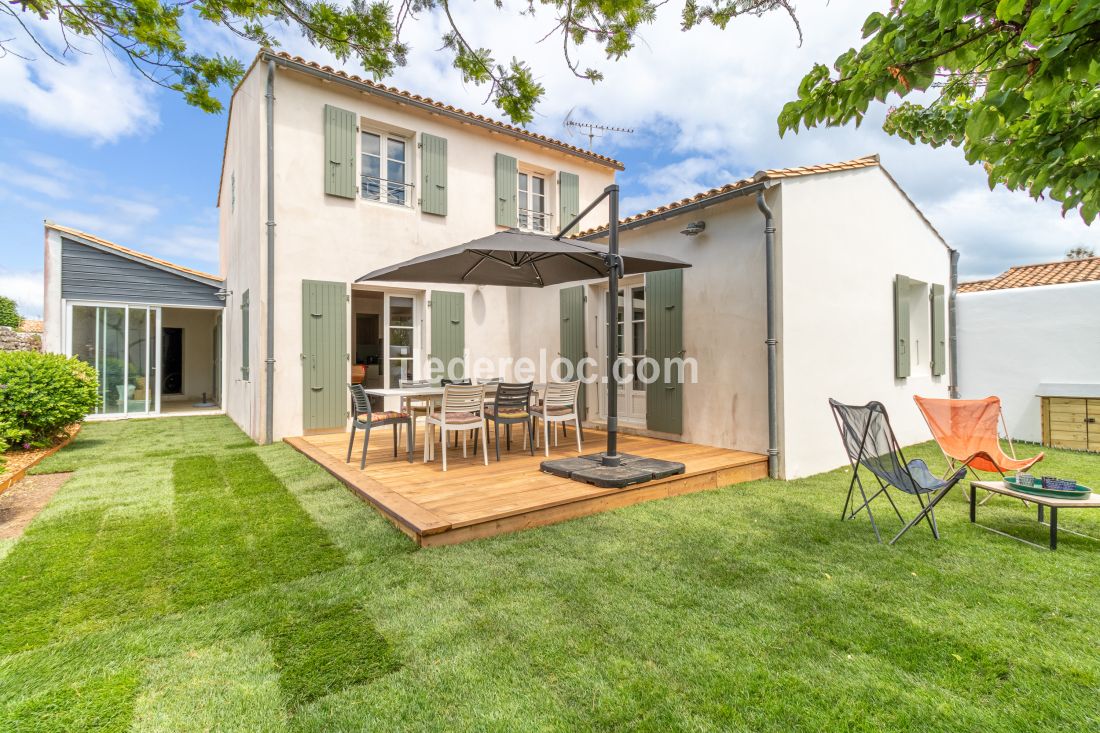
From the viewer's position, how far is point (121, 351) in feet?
31.0

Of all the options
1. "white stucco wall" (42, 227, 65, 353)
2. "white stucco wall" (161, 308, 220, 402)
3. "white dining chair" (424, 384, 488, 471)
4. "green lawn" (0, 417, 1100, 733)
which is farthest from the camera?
"white stucco wall" (161, 308, 220, 402)

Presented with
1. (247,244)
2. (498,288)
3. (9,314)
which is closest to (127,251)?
(247,244)

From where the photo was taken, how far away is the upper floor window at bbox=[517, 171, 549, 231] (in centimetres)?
952

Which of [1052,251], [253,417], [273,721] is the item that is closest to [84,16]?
[273,721]

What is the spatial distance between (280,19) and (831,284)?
18.9 ft

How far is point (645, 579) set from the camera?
9.04ft

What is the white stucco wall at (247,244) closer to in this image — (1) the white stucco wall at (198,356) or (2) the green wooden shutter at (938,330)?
(1) the white stucco wall at (198,356)

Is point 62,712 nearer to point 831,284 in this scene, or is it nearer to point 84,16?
point 84,16

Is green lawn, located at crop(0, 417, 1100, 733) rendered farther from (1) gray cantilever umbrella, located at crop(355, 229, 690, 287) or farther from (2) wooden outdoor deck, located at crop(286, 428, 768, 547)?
(1) gray cantilever umbrella, located at crop(355, 229, 690, 287)

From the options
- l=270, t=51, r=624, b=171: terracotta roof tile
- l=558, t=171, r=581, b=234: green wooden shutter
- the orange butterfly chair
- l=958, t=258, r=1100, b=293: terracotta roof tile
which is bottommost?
the orange butterfly chair

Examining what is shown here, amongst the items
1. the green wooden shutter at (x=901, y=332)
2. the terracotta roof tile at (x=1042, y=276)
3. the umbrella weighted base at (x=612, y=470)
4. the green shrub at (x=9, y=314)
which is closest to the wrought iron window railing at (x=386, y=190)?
the umbrella weighted base at (x=612, y=470)

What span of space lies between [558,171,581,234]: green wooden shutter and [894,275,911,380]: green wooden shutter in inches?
221

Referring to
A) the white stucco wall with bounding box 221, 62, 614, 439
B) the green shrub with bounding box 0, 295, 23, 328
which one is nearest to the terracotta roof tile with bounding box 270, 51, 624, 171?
the white stucco wall with bounding box 221, 62, 614, 439

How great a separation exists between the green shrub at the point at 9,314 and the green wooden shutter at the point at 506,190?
52.1 ft
